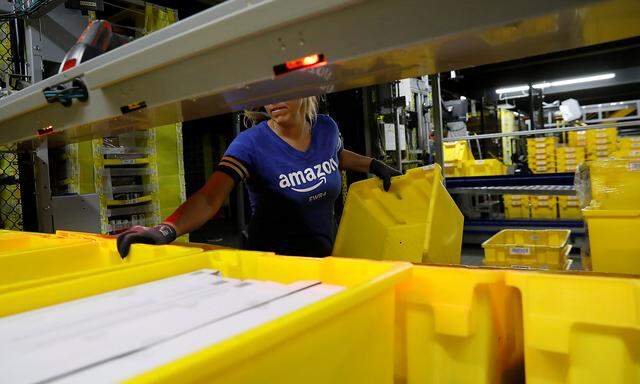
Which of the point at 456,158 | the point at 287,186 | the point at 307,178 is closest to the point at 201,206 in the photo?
the point at 287,186

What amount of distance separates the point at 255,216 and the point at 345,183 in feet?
13.0

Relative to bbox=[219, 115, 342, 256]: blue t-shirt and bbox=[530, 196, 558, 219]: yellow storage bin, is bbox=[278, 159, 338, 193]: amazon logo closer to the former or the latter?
bbox=[219, 115, 342, 256]: blue t-shirt

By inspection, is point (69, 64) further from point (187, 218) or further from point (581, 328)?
point (581, 328)

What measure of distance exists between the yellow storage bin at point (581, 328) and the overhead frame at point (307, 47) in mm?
472

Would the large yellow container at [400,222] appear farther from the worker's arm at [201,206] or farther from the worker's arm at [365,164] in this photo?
the worker's arm at [201,206]

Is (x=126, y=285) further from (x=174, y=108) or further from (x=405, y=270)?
(x=405, y=270)

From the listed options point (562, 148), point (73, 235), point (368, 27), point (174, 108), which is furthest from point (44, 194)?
point (562, 148)

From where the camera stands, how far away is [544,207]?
8.17 meters

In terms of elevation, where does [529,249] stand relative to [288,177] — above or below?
below

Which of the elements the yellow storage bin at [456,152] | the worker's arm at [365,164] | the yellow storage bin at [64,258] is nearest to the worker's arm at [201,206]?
the yellow storage bin at [64,258]

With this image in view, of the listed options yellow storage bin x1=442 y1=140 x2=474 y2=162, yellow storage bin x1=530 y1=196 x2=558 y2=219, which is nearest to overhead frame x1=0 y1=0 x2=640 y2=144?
yellow storage bin x1=442 y1=140 x2=474 y2=162

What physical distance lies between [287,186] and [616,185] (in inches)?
Result: 81.6

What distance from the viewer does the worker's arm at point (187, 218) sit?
1550 mm

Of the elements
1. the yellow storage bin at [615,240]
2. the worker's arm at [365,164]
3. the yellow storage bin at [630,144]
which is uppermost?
the yellow storage bin at [630,144]
